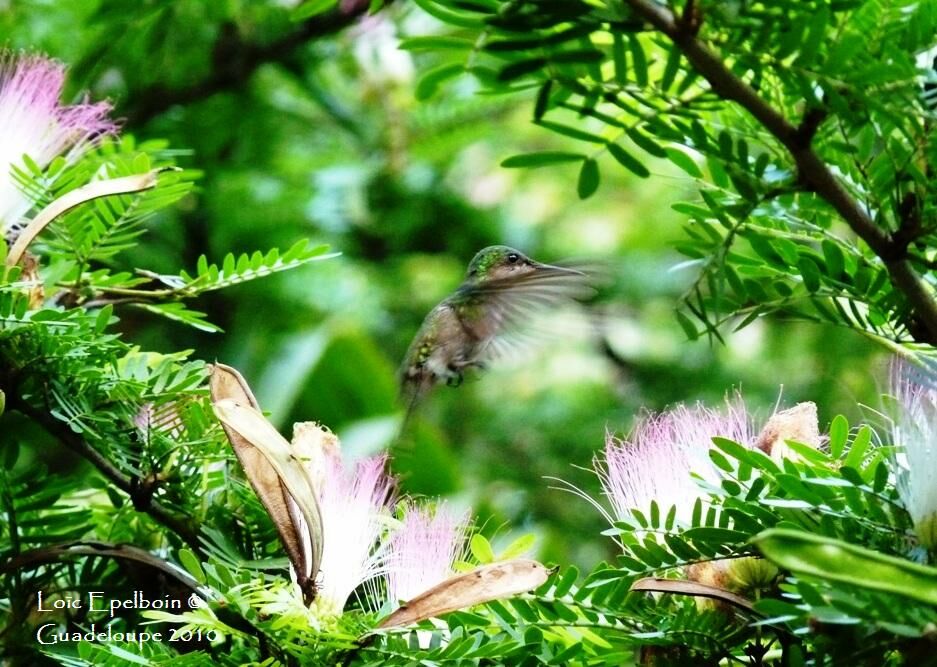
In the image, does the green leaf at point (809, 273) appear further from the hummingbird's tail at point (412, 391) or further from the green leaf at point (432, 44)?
the hummingbird's tail at point (412, 391)

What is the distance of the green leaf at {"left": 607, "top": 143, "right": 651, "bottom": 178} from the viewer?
0.39 meters

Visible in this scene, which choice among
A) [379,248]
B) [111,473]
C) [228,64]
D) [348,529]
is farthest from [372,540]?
[379,248]

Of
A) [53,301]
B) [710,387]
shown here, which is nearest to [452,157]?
[710,387]

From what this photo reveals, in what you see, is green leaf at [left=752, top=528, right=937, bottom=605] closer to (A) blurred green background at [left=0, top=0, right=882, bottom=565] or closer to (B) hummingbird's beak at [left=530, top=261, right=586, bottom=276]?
(B) hummingbird's beak at [left=530, top=261, right=586, bottom=276]

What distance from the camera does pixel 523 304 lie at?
735mm

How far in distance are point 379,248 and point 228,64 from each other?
635mm

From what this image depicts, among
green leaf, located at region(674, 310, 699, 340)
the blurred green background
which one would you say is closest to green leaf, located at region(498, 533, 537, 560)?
green leaf, located at region(674, 310, 699, 340)

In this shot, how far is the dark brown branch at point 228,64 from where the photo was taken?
4.12 ft

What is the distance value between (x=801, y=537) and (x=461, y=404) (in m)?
1.83

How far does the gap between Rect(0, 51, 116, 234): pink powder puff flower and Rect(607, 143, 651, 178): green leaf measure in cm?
28

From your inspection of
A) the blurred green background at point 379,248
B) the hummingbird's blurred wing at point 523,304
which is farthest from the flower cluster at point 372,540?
the blurred green background at point 379,248

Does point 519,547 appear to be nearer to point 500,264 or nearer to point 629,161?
point 629,161

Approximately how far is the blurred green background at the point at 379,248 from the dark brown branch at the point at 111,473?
0.70 meters

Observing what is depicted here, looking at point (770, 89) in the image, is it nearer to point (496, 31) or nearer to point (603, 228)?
point (496, 31)
